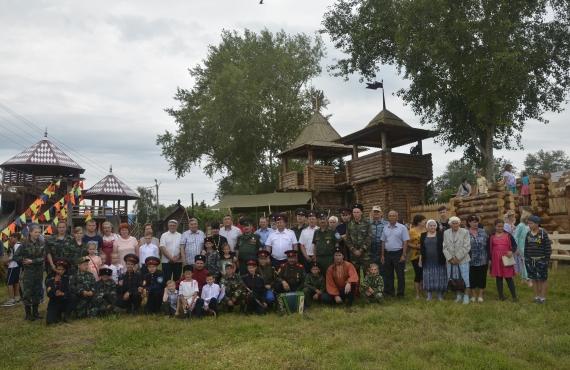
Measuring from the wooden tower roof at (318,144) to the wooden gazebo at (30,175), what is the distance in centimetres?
1620

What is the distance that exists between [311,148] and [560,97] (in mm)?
12377

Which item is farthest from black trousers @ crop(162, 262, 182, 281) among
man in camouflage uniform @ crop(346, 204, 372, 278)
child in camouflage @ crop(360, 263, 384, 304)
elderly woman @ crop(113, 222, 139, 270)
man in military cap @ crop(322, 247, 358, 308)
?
child in camouflage @ crop(360, 263, 384, 304)

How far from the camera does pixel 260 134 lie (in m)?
34.4

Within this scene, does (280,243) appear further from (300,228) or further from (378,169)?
(378,169)

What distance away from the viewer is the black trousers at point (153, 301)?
8.66m

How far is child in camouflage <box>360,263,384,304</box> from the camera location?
339 inches

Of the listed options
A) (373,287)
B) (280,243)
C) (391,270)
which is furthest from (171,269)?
(391,270)

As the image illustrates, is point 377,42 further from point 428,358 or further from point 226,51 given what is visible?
point 428,358

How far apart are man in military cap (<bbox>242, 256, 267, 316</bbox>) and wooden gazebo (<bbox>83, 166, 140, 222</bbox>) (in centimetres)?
3100

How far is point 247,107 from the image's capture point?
32156mm

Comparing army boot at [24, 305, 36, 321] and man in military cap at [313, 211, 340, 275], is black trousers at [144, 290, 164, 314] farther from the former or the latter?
man in military cap at [313, 211, 340, 275]

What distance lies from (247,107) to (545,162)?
6354cm

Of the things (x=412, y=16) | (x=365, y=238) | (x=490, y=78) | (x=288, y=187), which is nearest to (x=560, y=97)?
(x=490, y=78)

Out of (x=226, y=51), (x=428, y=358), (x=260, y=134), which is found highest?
(x=226, y=51)
